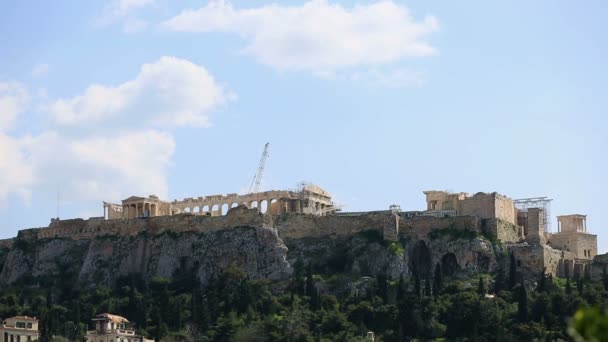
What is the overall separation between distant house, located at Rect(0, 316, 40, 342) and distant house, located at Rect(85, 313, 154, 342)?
14.4 ft

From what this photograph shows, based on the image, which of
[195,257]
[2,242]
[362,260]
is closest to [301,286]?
[362,260]

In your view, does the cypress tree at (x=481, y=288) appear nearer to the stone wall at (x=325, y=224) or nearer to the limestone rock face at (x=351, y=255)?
the limestone rock face at (x=351, y=255)

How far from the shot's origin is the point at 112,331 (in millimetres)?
87188

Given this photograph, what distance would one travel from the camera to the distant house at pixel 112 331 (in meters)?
86.6

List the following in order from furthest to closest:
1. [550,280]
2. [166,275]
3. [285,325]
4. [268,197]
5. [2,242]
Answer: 1. [2,242]
2. [268,197]
3. [166,275]
4. [550,280]
5. [285,325]

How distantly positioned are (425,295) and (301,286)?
10.0 meters

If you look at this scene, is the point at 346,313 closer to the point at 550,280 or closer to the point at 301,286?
the point at 301,286

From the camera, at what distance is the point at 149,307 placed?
92188 millimetres

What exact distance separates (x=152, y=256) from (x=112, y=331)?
60.2ft

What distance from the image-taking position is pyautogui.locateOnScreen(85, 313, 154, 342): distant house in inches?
3410

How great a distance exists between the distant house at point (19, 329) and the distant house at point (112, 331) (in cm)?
438

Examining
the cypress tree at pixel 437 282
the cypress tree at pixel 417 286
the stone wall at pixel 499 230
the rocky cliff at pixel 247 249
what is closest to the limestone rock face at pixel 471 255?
the rocky cliff at pixel 247 249

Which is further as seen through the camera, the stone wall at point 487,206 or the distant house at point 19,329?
the stone wall at point 487,206

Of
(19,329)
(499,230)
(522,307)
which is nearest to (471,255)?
(499,230)
